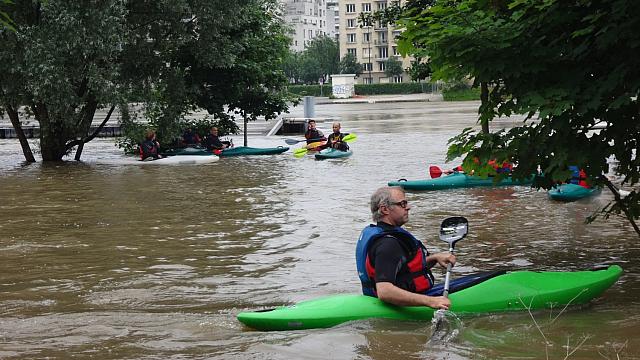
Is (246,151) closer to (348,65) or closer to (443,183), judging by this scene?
(443,183)

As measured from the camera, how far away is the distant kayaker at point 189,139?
1142 inches

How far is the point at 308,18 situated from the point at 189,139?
15853 cm

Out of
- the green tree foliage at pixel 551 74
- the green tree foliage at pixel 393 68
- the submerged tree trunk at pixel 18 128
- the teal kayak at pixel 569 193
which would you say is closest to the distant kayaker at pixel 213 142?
the submerged tree trunk at pixel 18 128

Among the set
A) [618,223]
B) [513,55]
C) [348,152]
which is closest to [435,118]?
[348,152]

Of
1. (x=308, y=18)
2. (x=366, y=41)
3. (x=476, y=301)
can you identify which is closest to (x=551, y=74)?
(x=476, y=301)

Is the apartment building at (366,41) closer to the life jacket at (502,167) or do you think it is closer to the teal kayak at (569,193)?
the teal kayak at (569,193)

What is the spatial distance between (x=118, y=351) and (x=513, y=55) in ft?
14.5

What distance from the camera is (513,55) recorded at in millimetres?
8391

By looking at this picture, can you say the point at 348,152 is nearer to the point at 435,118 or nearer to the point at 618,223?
the point at 618,223

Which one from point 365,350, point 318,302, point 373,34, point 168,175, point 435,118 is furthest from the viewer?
point 373,34

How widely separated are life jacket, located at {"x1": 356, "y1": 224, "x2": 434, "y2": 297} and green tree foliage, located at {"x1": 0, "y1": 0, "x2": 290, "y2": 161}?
1527cm

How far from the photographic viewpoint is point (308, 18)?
184 m

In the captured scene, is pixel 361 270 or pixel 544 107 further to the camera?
pixel 544 107

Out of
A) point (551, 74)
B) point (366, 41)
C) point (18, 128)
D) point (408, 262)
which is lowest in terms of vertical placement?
point (408, 262)
